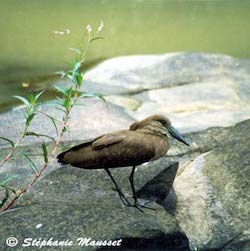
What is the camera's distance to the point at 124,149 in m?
3.87

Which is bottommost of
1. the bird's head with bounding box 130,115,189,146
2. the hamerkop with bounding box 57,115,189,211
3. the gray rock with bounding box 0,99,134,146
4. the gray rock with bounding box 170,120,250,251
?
the gray rock with bounding box 0,99,134,146

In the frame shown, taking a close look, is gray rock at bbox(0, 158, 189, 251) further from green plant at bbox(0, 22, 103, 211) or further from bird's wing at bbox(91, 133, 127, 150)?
bird's wing at bbox(91, 133, 127, 150)

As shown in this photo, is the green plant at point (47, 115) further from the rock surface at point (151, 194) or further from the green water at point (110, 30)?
the green water at point (110, 30)

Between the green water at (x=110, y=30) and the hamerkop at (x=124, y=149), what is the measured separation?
162 inches

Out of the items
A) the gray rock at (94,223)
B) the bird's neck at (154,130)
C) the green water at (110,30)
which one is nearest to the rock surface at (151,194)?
the gray rock at (94,223)

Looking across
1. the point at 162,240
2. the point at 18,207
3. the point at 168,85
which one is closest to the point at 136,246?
the point at 162,240

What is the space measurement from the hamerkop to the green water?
4106mm

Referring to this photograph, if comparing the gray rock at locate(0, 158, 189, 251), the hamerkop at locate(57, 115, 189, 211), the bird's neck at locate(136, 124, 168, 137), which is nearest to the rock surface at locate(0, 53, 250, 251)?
the gray rock at locate(0, 158, 189, 251)

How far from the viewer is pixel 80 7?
16.3 m

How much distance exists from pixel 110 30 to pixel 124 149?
993 cm

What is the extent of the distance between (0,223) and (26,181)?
1.13 metres

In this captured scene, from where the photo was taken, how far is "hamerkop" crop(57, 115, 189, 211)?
3.86 m

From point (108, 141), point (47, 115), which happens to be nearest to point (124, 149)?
point (108, 141)

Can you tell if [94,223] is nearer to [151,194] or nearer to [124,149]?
[124,149]
